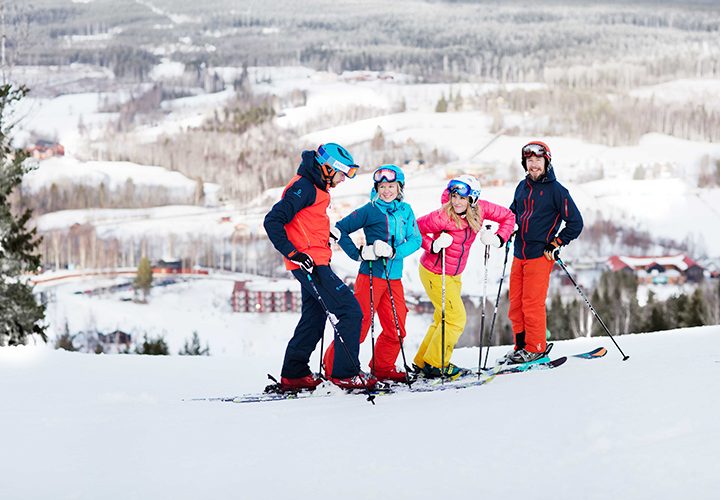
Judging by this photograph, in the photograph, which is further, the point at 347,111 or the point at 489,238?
the point at 347,111

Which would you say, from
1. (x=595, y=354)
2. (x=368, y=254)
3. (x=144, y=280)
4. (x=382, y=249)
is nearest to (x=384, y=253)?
(x=382, y=249)

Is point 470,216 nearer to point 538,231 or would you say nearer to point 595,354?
point 538,231

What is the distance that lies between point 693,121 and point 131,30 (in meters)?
86.5

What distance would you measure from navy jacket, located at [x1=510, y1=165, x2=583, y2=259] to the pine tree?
12810mm

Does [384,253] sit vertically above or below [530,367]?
above

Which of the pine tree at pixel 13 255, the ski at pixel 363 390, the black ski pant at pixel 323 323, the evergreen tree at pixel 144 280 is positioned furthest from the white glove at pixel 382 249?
the evergreen tree at pixel 144 280

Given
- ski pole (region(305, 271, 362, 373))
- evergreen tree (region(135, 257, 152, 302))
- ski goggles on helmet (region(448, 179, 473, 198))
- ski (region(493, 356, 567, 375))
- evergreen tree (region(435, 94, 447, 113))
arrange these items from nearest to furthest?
ski pole (region(305, 271, 362, 373)) < ski goggles on helmet (region(448, 179, 473, 198)) < ski (region(493, 356, 567, 375)) < evergreen tree (region(135, 257, 152, 302)) < evergreen tree (region(435, 94, 447, 113))

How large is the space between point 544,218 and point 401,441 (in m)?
2.31

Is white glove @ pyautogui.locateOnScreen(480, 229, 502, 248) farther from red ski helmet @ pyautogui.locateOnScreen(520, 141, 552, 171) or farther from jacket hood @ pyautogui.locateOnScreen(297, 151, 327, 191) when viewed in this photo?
jacket hood @ pyautogui.locateOnScreen(297, 151, 327, 191)

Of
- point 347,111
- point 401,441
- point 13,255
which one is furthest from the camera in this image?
point 347,111

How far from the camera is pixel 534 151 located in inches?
241

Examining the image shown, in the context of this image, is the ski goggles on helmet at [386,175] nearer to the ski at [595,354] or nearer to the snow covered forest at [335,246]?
the snow covered forest at [335,246]

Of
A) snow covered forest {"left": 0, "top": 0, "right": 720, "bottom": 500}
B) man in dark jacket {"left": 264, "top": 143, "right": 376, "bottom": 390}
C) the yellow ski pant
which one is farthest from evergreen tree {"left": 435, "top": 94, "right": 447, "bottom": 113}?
man in dark jacket {"left": 264, "top": 143, "right": 376, "bottom": 390}

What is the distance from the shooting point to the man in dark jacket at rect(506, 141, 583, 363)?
241 inches
